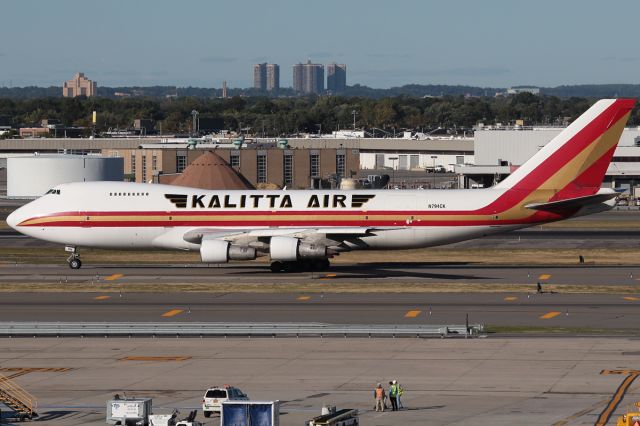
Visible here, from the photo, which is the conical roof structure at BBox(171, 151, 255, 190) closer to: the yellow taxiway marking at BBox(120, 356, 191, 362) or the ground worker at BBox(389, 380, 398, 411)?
the yellow taxiway marking at BBox(120, 356, 191, 362)

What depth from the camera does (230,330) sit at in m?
47.4

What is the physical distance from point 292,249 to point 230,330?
1785cm

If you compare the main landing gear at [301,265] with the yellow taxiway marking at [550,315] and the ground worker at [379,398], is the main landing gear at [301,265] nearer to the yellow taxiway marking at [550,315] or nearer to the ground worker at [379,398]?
the yellow taxiway marking at [550,315]

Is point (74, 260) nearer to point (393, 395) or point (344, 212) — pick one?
point (344, 212)

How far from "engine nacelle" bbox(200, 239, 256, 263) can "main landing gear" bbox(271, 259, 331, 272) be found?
122 inches

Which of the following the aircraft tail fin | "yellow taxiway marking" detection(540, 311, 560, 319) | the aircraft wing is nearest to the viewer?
"yellow taxiway marking" detection(540, 311, 560, 319)

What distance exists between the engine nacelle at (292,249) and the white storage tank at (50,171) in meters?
65.1

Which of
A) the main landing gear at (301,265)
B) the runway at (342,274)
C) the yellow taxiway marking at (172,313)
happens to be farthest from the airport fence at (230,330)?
the main landing gear at (301,265)

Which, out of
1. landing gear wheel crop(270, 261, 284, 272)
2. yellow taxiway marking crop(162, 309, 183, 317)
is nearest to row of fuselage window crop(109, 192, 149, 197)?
landing gear wheel crop(270, 261, 284, 272)

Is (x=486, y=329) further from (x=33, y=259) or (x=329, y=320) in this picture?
(x=33, y=259)

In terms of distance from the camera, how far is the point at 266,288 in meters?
61.0

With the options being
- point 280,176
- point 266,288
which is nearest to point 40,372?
point 266,288

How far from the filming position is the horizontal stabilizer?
65.1 meters

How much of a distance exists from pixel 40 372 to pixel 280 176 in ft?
338
